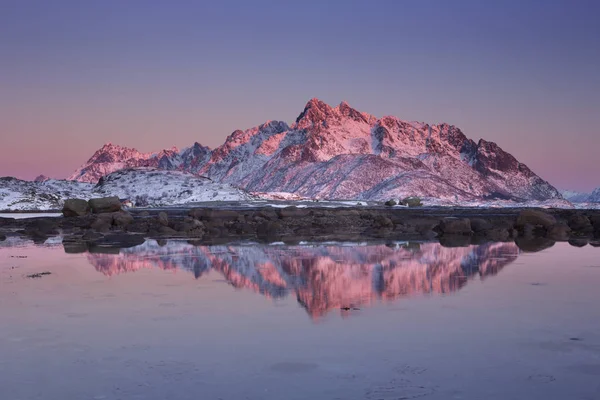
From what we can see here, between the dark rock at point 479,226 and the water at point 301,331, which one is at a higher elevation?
the dark rock at point 479,226

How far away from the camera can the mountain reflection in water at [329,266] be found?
52.9ft

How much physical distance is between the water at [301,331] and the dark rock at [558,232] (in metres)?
17.5

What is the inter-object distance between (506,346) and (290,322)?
4.08 meters

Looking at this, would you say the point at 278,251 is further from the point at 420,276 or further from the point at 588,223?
the point at 588,223

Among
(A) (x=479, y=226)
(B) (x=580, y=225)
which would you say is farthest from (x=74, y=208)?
(B) (x=580, y=225)

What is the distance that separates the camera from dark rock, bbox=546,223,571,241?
3853 centimetres

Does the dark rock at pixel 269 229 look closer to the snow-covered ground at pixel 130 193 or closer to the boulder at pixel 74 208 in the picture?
the boulder at pixel 74 208

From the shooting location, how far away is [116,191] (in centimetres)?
17988

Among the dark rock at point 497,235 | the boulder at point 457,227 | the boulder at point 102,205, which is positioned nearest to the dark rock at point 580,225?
the dark rock at point 497,235

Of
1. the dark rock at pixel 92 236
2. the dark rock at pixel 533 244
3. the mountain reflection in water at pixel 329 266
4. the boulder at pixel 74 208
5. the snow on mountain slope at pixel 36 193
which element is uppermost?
the snow on mountain slope at pixel 36 193

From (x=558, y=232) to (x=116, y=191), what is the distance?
155 m

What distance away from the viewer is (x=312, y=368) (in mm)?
9172

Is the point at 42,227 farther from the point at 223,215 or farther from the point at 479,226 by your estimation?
the point at 479,226

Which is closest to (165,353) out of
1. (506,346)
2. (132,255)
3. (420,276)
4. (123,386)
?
(123,386)
